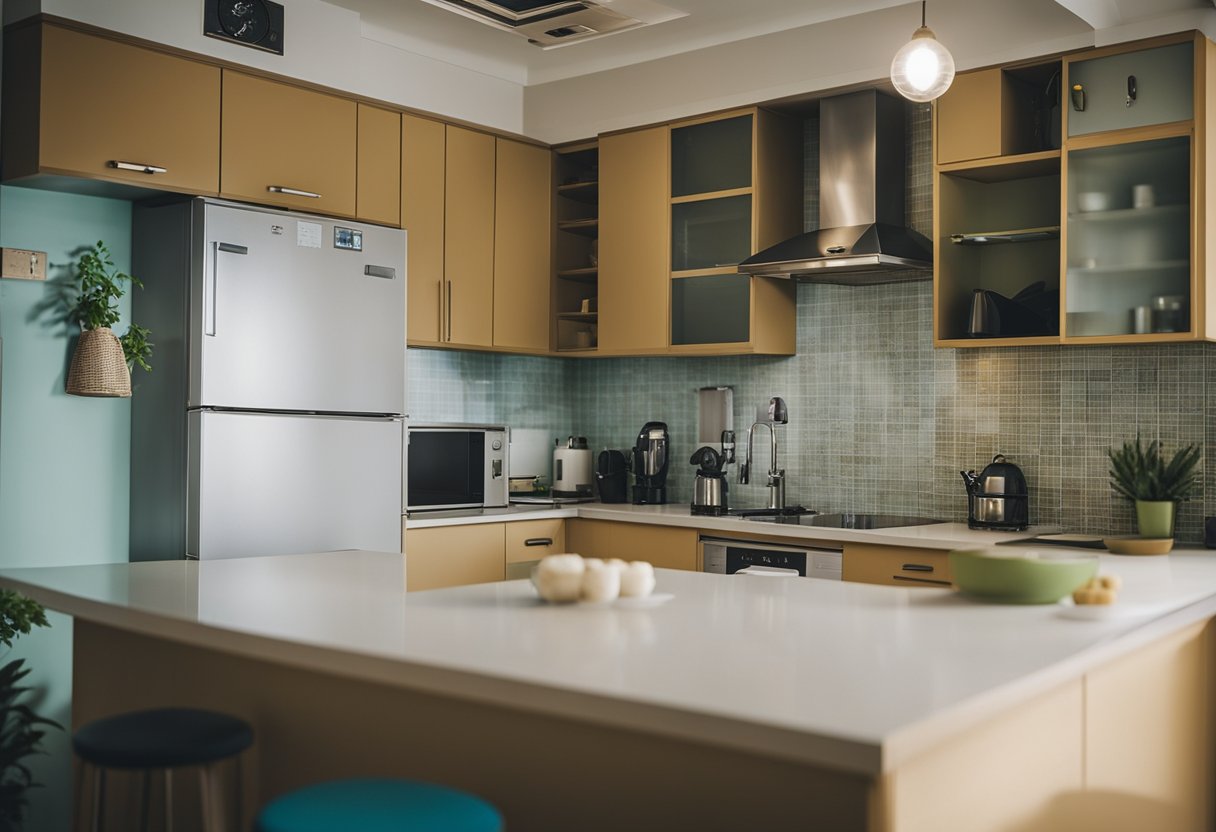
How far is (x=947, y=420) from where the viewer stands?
429 cm

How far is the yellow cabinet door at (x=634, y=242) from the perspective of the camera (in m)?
4.76

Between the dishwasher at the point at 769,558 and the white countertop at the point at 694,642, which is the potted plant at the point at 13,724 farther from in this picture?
the dishwasher at the point at 769,558

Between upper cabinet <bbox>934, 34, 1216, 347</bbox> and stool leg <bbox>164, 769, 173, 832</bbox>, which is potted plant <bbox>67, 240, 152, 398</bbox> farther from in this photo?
upper cabinet <bbox>934, 34, 1216, 347</bbox>

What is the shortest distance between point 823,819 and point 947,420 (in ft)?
10.2

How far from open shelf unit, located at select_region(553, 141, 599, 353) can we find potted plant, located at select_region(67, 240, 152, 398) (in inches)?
75.5

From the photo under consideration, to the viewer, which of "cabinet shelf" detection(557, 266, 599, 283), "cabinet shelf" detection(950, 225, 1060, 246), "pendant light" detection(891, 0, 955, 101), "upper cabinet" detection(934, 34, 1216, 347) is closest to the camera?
"pendant light" detection(891, 0, 955, 101)

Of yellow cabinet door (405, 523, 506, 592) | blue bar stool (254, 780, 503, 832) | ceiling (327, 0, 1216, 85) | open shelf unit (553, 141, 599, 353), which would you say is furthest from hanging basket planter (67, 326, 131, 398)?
blue bar stool (254, 780, 503, 832)

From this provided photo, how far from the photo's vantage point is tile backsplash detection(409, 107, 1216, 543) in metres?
3.85

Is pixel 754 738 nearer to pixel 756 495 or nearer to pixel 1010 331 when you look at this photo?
pixel 1010 331

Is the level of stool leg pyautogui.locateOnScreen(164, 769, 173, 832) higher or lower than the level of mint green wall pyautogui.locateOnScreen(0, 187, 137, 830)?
lower

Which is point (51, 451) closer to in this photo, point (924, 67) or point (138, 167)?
point (138, 167)

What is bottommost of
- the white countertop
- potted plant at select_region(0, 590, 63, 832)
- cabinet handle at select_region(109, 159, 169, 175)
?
potted plant at select_region(0, 590, 63, 832)

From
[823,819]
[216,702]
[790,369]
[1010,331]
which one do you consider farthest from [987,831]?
[790,369]

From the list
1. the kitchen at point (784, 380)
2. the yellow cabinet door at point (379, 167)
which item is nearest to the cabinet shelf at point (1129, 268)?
the kitchen at point (784, 380)
